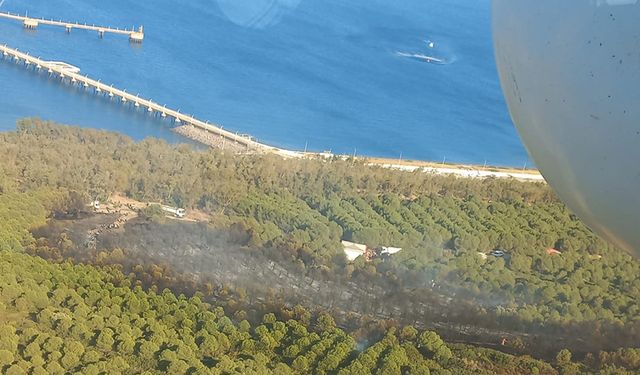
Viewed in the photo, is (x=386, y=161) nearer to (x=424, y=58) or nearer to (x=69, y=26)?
(x=424, y=58)

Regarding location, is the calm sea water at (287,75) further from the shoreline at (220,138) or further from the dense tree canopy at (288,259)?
the dense tree canopy at (288,259)

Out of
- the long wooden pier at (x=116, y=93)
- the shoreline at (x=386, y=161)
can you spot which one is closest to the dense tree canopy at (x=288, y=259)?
the shoreline at (x=386, y=161)

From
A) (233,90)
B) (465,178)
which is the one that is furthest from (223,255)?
(233,90)

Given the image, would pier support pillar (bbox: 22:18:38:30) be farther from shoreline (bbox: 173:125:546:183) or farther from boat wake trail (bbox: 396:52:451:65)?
boat wake trail (bbox: 396:52:451:65)

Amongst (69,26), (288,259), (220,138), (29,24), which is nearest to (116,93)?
(220,138)

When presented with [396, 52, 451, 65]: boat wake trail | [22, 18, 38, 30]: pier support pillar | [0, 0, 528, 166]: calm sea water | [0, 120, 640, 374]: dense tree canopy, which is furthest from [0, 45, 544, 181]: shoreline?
[396, 52, 451, 65]: boat wake trail
